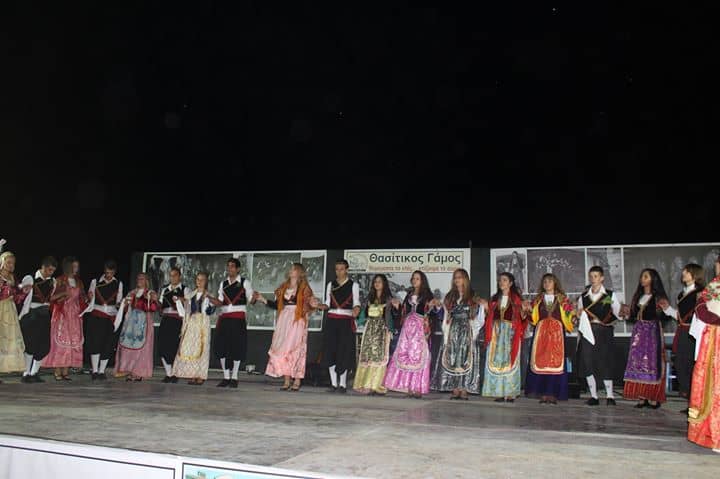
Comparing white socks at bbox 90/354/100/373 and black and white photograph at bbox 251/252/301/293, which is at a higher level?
black and white photograph at bbox 251/252/301/293

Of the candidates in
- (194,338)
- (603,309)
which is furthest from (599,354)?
(194,338)

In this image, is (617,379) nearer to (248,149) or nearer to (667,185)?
(667,185)

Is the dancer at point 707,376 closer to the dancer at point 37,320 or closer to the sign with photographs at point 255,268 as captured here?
the sign with photographs at point 255,268

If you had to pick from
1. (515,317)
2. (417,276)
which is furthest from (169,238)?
(515,317)

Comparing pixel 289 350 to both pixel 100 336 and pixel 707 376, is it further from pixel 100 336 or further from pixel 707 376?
pixel 707 376

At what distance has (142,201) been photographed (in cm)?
895

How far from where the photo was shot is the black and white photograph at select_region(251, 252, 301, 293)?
28.1 ft

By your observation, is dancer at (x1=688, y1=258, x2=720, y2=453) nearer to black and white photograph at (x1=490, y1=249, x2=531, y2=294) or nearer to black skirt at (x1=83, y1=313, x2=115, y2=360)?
black and white photograph at (x1=490, y1=249, x2=531, y2=294)

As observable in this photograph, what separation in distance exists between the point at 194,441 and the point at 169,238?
263 inches

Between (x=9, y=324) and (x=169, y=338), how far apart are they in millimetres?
1733

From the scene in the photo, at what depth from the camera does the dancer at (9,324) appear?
6.25 m

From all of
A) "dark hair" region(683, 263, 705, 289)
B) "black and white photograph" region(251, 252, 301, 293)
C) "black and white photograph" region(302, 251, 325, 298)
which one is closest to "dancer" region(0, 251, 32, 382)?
"black and white photograph" region(251, 252, 301, 293)

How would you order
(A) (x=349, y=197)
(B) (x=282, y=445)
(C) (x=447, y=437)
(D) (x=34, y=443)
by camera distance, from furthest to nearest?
1. (A) (x=349, y=197)
2. (C) (x=447, y=437)
3. (B) (x=282, y=445)
4. (D) (x=34, y=443)

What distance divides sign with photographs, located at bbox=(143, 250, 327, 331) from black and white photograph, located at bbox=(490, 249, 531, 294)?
91.1 inches
